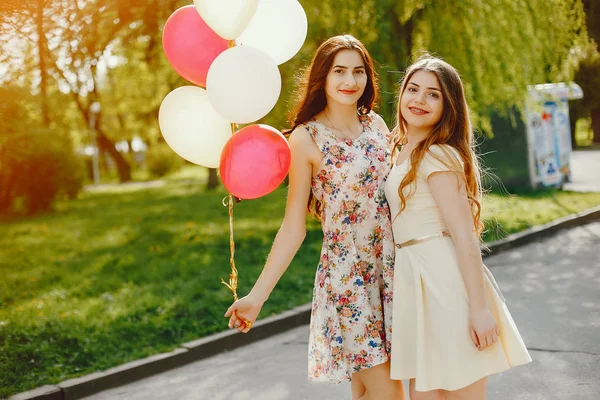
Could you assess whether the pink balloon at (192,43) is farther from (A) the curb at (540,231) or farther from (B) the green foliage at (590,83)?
(B) the green foliage at (590,83)

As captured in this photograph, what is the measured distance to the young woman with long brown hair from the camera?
2.67 metres

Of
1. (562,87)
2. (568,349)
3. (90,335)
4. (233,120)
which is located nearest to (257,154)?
(233,120)

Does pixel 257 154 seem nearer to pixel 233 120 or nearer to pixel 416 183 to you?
pixel 233 120

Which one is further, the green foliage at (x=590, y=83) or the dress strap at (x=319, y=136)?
the green foliage at (x=590, y=83)

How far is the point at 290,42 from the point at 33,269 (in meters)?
7.35

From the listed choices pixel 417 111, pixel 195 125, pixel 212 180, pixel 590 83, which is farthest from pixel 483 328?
pixel 590 83

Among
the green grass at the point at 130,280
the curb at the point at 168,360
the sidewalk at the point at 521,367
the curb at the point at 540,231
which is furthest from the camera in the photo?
the curb at the point at 540,231

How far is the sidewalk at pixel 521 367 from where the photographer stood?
14.3 feet

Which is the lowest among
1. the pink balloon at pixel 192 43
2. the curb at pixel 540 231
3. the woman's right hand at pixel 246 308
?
the curb at pixel 540 231

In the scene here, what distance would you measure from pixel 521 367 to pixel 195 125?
2996 millimetres

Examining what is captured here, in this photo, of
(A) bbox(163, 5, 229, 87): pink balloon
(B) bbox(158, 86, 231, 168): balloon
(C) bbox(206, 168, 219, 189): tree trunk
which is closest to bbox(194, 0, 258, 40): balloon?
(A) bbox(163, 5, 229, 87): pink balloon

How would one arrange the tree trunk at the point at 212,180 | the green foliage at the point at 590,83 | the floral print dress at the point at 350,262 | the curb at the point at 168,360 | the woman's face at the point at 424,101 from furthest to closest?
the green foliage at the point at 590,83, the tree trunk at the point at 212,180, the curb at the point at 168,360, the floral print dress at the point at 350,262, the woman's face at the point at 424,101

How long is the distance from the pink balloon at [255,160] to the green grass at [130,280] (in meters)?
1.40

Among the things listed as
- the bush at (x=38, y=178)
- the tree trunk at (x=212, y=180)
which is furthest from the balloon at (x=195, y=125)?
the tree trunk at (x=212, y=180)
